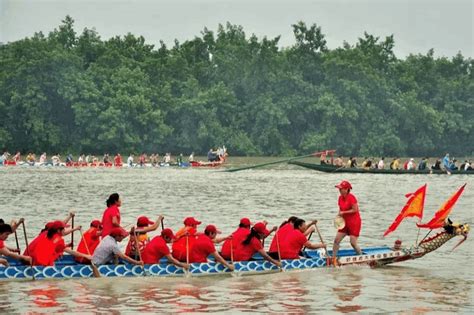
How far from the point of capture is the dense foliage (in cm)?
8781

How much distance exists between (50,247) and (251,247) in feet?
11.6

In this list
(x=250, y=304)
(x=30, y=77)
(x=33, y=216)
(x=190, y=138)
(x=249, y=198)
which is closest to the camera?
(x=250, y=304)

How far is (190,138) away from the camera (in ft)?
302

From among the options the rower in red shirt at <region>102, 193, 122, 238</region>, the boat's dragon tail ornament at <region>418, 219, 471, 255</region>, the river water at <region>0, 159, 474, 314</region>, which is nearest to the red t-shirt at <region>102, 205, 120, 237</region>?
the rower in red shirt at <region>102, 193, 122, 238</region>

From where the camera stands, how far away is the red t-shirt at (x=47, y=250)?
17.2m

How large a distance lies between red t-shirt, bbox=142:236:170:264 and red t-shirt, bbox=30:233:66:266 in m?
1.44

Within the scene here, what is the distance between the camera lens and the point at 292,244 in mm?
18766

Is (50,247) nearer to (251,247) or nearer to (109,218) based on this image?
(109,218)

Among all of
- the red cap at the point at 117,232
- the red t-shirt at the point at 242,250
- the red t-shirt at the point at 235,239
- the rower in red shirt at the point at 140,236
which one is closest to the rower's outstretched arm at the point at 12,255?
the red cap at the point at 117,232

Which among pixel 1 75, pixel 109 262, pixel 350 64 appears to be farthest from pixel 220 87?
pixel 109 262

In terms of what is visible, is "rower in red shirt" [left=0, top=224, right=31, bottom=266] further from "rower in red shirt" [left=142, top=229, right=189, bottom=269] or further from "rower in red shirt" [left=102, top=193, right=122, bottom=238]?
"rower in red shirt" [left=142, top=229, right=189, bottom=269]

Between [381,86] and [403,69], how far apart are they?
21.6ft

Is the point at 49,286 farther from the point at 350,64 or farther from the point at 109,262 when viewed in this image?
the point at 350,64

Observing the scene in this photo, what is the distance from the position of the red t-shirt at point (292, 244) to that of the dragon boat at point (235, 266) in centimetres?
14
